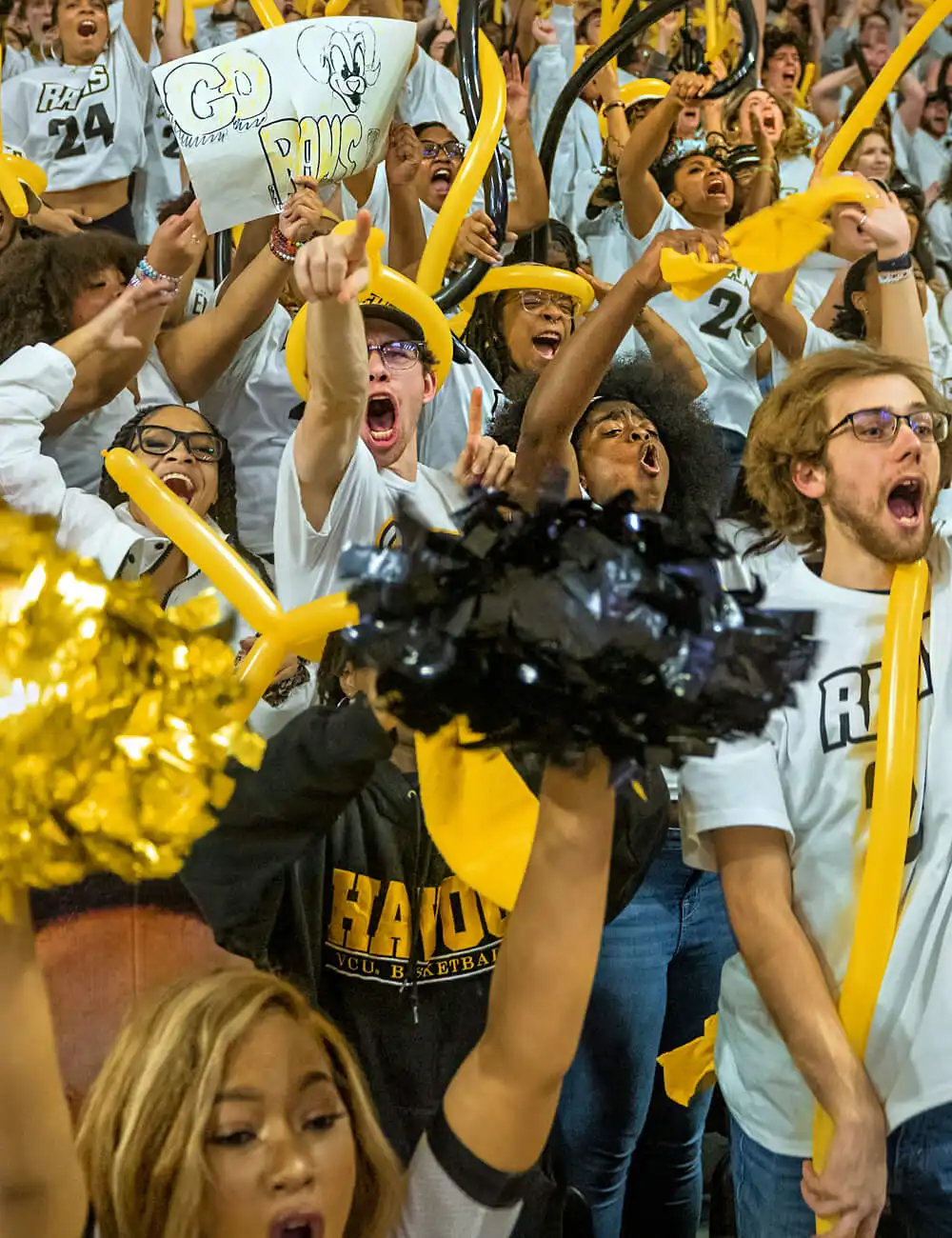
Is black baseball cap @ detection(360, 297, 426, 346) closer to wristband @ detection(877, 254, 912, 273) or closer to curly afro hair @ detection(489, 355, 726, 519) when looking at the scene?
curly afro hair @ detection(489, 355, 726, 519)

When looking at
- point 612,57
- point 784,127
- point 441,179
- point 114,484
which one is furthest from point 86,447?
point 784,127

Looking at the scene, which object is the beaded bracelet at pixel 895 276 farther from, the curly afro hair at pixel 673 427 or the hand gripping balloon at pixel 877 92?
the curly afro hair at pixel 673 427

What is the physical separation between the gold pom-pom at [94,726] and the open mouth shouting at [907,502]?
100cm

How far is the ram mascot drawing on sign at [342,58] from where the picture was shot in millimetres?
2088

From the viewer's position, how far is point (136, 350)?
2.38 metres

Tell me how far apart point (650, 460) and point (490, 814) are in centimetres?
101

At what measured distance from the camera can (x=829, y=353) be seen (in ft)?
6.64

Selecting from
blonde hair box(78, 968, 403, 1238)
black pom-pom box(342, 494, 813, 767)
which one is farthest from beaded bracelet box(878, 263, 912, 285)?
blonde hair box(78, 968, 403, 1238)

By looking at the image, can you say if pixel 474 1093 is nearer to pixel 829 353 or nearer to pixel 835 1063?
pixel 835 1063

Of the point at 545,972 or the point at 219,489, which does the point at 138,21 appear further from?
the point at 545,972

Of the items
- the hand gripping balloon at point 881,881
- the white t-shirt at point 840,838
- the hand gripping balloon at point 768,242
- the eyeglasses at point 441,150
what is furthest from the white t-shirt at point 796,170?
the hand gripping balloon at point 881,881

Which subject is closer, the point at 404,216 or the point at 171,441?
the point at 171,441

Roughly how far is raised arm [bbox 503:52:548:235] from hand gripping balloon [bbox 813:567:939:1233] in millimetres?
1792

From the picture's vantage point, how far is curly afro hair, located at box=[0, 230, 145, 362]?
2.57 m
